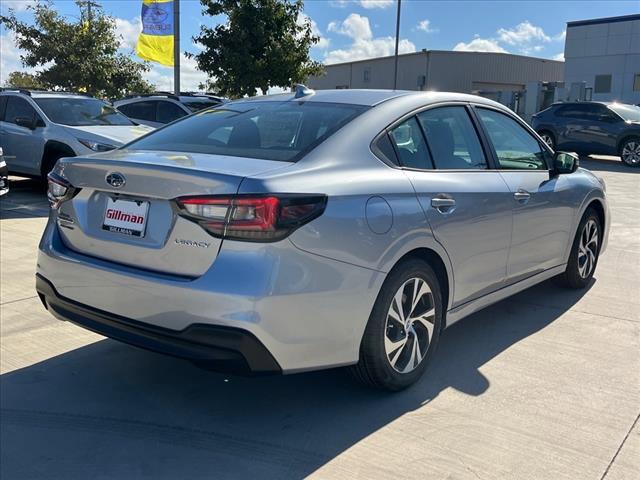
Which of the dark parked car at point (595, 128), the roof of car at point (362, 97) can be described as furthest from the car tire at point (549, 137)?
the roof of car at point (362, 97)

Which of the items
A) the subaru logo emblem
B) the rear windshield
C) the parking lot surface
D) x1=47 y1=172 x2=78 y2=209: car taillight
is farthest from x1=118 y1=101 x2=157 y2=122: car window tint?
the subaru logo emblem

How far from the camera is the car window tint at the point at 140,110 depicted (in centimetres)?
1342

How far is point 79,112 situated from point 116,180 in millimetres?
8100

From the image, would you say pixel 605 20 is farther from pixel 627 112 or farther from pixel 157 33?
pixel 157 33

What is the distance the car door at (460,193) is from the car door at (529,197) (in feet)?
0.50

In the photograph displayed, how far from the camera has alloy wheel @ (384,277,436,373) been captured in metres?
3.18

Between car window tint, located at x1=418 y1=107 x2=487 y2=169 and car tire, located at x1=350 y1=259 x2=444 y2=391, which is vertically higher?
car window tint, located at x1=418 y1=107 x2=487 y2=169

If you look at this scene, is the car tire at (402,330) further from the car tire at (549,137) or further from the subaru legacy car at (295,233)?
the car tire at (549,137)

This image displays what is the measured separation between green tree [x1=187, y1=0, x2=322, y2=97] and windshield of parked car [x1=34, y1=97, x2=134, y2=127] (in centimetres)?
975

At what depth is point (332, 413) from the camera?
319cm

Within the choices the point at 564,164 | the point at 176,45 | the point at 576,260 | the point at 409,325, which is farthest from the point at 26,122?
the point at 409,325

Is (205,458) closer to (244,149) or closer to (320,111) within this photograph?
(244,149)

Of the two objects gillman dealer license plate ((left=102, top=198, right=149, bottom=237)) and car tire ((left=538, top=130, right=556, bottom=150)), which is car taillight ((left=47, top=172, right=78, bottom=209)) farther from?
car tire ((left=538, top=130, right=556, bottom=150))

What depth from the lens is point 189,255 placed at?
2.70m
